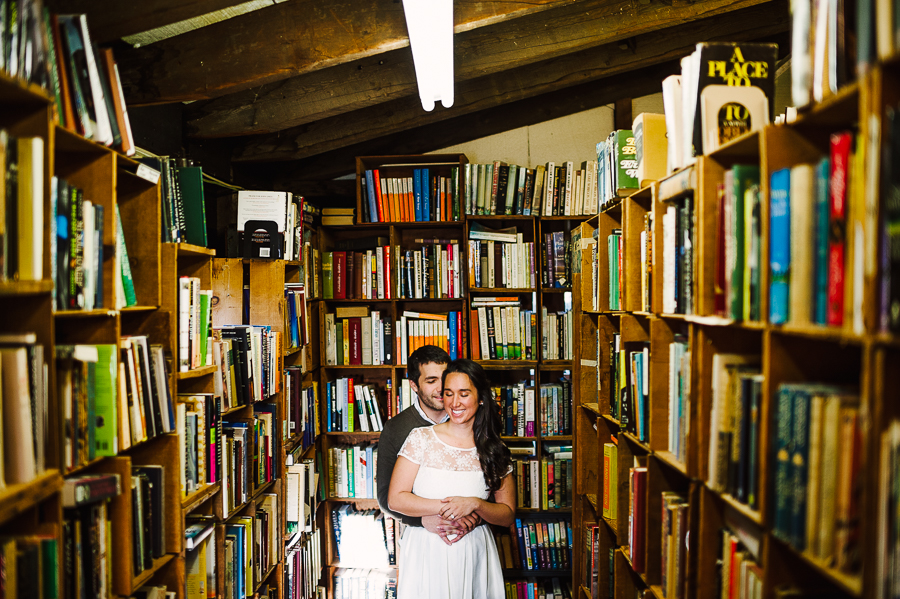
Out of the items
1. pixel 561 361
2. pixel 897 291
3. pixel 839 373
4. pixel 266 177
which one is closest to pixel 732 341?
pixel 839 373

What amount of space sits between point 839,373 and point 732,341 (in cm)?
30

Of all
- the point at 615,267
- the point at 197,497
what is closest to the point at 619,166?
the point at 615,267

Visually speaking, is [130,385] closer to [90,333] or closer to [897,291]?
[90,333]

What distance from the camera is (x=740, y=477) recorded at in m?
1.20

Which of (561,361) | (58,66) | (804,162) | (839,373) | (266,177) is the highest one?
(266,177)

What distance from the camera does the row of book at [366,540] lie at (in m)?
3.61

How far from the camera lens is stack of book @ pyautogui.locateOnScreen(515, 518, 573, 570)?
11.6 ft

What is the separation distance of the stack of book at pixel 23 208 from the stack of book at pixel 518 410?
2772 mm

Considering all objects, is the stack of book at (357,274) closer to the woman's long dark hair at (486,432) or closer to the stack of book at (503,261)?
the stack of book at (503,261)

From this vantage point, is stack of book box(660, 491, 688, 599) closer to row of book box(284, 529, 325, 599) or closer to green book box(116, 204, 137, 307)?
green book box(116, 204, 137, 307)

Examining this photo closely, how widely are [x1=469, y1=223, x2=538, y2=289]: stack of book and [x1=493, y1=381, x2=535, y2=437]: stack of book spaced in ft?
2.14

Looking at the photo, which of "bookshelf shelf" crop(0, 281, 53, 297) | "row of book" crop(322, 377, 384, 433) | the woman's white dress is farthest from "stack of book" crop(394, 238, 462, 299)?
"bookshelf shelf" crop(0, 281, 53, 297)

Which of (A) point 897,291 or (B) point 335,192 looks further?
(B) point 335,192

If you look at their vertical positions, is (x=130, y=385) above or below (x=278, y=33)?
below
